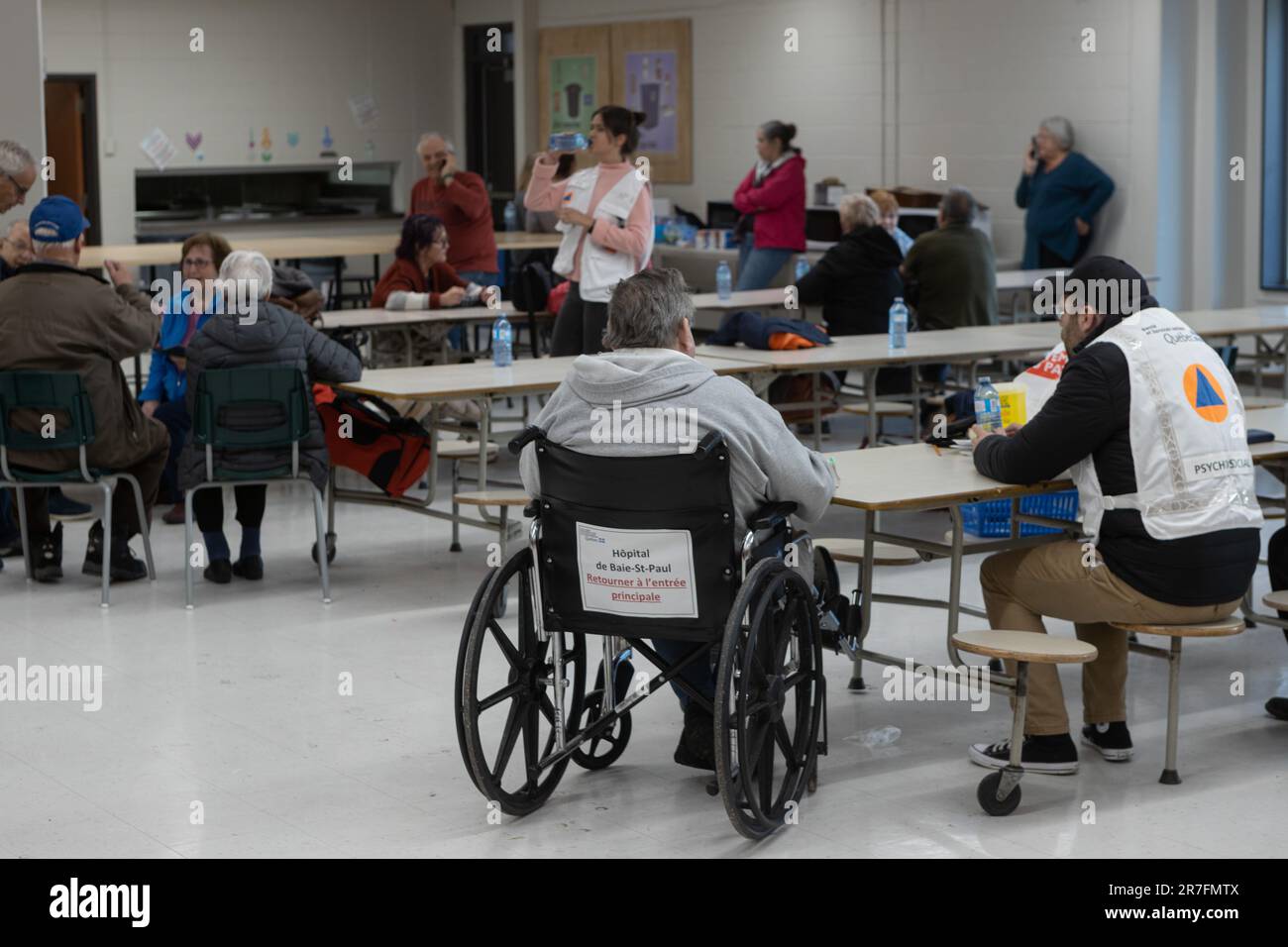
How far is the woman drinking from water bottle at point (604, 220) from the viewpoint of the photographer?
6725 millimetres

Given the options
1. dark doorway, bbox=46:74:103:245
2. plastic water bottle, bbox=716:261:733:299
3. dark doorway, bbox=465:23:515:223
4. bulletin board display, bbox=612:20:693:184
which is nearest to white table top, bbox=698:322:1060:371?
plastic water bottle, bbox=716:261:733:299

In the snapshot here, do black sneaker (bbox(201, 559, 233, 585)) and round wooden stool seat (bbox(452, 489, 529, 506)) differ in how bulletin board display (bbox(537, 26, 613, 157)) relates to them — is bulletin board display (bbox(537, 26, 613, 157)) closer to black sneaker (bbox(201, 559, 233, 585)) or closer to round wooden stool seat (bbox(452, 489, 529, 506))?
black sneaker (bbox(201, 559, 233, 585))

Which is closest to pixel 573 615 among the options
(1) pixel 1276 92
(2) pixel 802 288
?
(2) pixel 802 288

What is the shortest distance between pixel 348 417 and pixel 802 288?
2.70m

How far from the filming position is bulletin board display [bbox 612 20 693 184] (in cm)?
1321

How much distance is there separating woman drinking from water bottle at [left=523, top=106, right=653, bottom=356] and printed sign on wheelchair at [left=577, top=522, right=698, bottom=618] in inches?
131

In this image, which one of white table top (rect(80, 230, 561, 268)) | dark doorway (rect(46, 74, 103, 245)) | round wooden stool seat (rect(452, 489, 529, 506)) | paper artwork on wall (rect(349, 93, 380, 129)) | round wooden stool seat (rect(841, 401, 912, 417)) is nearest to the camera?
round wooden stool seat (rect(452, 489, 529, 506))

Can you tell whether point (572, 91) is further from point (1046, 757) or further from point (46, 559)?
point (1046, 757)

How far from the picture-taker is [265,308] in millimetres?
5500

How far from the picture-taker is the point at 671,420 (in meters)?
3.39

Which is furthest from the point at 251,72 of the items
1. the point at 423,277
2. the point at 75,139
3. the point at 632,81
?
the point at 423,277

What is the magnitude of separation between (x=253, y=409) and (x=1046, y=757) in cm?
274

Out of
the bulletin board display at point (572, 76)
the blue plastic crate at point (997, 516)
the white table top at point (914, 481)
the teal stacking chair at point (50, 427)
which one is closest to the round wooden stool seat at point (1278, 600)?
the white table top at point (914, 481)

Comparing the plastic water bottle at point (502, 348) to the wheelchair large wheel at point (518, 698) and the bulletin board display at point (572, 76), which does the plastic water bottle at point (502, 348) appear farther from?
the bulletin board display at point (572, 76)
